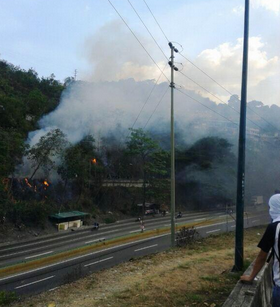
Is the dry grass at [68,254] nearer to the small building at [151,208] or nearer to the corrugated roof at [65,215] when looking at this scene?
the corrugated roof at [65,215]

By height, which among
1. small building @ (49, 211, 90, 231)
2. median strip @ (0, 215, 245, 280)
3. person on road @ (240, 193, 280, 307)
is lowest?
median strip @ (0, 215, 245, 280)

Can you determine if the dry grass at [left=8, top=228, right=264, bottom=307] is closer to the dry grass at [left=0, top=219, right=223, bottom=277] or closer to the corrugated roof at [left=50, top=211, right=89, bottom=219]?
the dry grass at [left=0, top=219, right=223, bottom=277]

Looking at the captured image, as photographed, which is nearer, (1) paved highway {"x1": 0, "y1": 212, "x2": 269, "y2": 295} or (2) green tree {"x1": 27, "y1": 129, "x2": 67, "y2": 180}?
(1) paved highway {"x1": 0, "y1": 212, "x2": 269, "y2": 295}

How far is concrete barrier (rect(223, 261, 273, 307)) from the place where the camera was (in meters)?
3.27

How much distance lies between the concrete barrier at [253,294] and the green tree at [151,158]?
29836 millimetres

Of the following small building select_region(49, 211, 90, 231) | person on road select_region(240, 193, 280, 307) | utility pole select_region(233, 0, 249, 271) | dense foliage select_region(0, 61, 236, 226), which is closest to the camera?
person on road select_region(240, 193, 280, 307)

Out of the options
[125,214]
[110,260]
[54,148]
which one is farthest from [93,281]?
[125,214]

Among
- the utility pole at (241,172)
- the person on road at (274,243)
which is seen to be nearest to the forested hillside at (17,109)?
the utility pole at (241,172)

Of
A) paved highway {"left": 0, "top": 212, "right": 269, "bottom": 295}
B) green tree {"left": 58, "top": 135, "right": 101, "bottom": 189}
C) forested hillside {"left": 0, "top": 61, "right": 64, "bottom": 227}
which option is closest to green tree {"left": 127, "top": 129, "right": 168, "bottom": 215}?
green tree {"left": 58, "top": 135, "right": 101, "bottom": 189}

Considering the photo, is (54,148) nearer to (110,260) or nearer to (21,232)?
(21,232)

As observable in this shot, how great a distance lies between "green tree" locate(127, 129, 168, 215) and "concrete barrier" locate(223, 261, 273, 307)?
29836 millimetres

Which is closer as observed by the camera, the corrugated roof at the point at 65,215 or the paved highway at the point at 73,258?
the paved highway at the point at 73,258

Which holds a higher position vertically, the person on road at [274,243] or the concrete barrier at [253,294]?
the person on road at [274,243]

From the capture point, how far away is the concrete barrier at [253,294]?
327 centimetres
